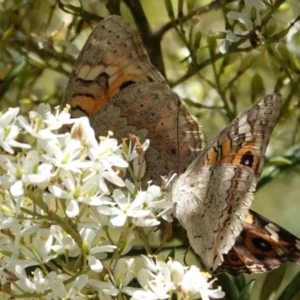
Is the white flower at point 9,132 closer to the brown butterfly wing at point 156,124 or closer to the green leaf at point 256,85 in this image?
the brown butterfly wing at point 156,124

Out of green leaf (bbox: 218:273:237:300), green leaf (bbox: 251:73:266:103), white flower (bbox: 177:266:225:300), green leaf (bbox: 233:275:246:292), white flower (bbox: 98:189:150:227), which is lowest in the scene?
green leaf (bbox: 233:275:246:292)

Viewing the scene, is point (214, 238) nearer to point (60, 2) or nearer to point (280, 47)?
point (280, 47)

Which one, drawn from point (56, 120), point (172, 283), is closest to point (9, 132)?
point (56, 120)

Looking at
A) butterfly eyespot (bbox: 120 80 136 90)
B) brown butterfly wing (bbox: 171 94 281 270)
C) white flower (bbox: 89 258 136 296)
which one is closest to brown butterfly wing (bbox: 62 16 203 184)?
butterfly eyespot (bbox: 120 80 136 90)

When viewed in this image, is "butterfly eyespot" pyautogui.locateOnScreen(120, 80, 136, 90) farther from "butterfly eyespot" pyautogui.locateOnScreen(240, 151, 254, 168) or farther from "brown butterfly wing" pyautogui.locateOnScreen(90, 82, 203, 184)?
"butterfly eyespot" pyautogui.locateOnScreen(240, 151, 254, 168)

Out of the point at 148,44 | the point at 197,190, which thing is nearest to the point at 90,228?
the point at 197,190

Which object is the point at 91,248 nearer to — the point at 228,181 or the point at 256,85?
the point at 228,181

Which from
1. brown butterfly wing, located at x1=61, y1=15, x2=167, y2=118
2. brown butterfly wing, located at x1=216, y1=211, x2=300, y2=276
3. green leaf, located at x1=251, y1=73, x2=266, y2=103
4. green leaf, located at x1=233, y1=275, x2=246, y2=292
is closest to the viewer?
brown butterfly wing, located at x1=216, y1=211, x2=300, y2=276
